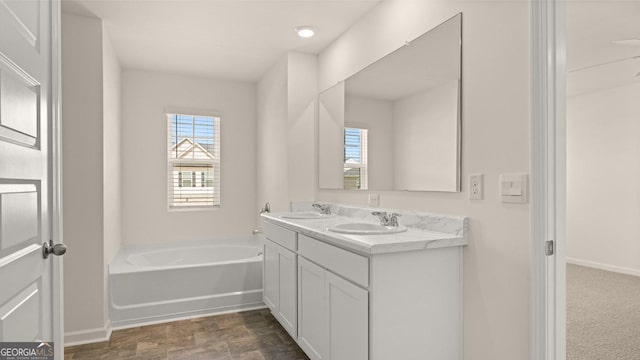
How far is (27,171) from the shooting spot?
116cm

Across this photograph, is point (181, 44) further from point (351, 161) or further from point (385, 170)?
point (385, 170)

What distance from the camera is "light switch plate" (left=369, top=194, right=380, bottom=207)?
2657mm

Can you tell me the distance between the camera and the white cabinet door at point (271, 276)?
2926mm

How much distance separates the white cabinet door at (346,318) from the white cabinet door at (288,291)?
0.51 m

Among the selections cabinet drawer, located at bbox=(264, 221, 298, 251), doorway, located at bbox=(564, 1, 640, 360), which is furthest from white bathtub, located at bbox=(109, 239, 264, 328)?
doorway, located at bbox=(564, 1, 640, 360)

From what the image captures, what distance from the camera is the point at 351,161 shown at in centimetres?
299

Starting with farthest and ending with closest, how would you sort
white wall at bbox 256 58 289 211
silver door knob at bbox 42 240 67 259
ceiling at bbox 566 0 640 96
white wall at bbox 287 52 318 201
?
white wall at bbox 256 58 289 211 → white wall at bbox 287 52 318 201 → ceiling at bbox 566 0 640 96 → silver door knob at bbox 42 240 67 259

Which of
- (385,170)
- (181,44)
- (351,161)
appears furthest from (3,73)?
(181,44)

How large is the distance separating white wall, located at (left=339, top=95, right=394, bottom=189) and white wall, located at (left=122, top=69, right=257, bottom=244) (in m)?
2.07

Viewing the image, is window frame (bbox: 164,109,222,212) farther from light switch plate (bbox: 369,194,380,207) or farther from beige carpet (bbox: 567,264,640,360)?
beige carpet (bbox: 567,264,640,360)

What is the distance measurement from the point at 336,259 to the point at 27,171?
1.34 m

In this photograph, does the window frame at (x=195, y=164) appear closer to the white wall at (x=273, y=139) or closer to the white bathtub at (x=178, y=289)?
the white wall at (x=273, y=139)

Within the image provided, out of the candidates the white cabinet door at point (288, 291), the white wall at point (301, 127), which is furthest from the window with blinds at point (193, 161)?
the white cabinet door at point (288, 291)

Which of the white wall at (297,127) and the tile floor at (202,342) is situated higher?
the white wall at (297,127)
